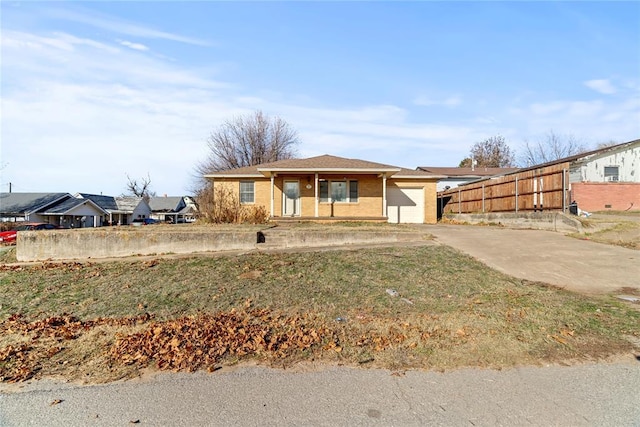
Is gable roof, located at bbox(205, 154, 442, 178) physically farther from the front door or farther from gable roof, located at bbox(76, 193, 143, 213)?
gable roof, located at bbox(76, 193, 143, 213)

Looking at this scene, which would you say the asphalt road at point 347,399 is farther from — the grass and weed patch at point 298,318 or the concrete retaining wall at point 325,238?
the concrete retaining wall at point 325,238

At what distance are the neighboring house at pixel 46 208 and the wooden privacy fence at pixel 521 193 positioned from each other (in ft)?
138

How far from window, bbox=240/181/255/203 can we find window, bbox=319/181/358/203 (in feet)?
12.5

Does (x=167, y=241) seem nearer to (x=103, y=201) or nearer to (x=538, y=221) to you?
(x=538, y=221)

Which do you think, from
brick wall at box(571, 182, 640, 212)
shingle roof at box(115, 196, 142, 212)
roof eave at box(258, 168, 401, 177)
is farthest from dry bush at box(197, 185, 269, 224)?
shingle roof at box(115, 196, 142, 212)

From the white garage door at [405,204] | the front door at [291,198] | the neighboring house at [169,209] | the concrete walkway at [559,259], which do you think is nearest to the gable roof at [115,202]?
the neighboring house at [169,209]

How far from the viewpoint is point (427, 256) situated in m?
9.16

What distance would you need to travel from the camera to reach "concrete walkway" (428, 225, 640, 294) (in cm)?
764

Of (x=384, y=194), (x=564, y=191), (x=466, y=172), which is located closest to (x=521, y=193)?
(x=564, y=191)

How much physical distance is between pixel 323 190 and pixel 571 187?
1301 cm

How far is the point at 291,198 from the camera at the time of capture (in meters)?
20.5

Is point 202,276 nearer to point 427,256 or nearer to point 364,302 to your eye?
point 364,302

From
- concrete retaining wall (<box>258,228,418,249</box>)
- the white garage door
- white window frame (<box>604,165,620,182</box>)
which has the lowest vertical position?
concrete retaining wall (<box>258,228,418,249</box>)

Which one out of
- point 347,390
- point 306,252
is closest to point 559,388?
point 347,390
